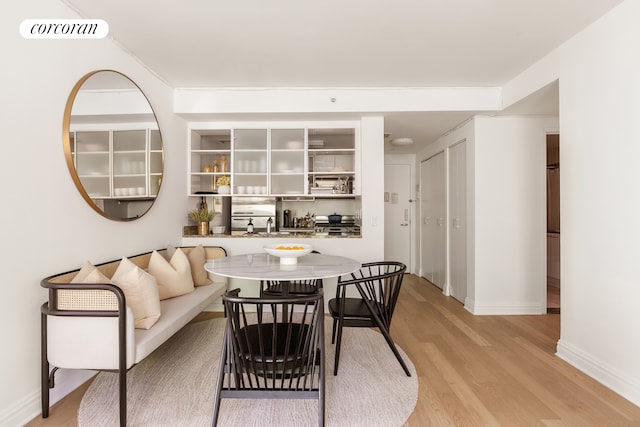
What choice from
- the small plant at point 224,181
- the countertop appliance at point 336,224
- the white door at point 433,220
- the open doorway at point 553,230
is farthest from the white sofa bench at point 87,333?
the open doorway at point 553,230

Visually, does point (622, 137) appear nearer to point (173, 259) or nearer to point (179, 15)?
point (179, 15)

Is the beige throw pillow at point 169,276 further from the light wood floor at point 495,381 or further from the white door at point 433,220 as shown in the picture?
the white door at point 433,220

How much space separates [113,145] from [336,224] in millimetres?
3183

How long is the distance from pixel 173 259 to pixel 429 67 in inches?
116

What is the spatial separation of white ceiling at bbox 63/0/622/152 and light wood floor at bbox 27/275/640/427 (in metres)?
2.31

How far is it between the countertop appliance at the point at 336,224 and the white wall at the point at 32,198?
121 inches

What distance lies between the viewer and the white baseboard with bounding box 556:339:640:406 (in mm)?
2035

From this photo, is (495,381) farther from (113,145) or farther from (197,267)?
(113,145)

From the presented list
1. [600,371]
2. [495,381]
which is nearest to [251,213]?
[495,381]

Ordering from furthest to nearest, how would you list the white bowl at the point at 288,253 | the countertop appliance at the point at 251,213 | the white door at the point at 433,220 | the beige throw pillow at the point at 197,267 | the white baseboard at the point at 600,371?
1. the white door at the point at 433,220
2. the countertop appliance at the point at 251,213
3. the beige throw pillow at the point at 197,267
4. the white bowl at the point at 288,253
5. the white baseboard at the point at 600,371

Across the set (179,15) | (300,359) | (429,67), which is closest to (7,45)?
(179,15)

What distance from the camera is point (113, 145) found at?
2.54 meters

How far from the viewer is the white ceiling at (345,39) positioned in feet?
7.18

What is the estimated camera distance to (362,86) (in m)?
3.54
